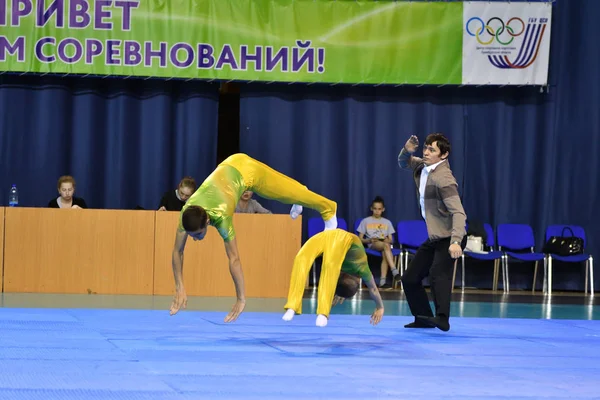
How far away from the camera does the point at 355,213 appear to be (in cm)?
1255

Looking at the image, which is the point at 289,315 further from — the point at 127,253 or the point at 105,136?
the point at 105,136

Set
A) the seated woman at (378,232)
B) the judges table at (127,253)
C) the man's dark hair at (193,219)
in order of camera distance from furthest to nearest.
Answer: the seated woman at (378,232) → the judges table at (127,253) → the man's dark hair at (193,219)

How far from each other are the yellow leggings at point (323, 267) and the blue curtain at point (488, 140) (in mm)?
6310

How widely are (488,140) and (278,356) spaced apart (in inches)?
316

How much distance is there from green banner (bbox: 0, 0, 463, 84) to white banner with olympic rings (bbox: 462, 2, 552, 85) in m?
0.17

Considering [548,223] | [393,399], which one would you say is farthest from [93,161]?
[393,399]

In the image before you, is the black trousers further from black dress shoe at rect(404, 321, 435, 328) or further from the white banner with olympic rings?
the white banner with olympic rings

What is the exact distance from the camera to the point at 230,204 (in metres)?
6.22

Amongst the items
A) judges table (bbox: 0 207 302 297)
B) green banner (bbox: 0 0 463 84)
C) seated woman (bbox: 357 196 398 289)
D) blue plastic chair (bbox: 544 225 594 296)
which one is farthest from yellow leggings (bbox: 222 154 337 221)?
blue plastic chair (bbox: 544 225 594 296)

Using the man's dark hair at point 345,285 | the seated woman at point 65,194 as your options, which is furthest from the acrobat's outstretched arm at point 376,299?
the seated woman at point 65,194

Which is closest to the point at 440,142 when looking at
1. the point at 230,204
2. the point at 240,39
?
the point at 230,204

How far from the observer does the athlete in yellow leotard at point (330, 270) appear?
19.6 ft

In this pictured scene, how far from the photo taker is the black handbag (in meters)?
11.9

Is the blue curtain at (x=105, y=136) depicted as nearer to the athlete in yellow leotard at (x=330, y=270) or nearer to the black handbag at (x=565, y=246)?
the black handbag at (x=565, y=246)
